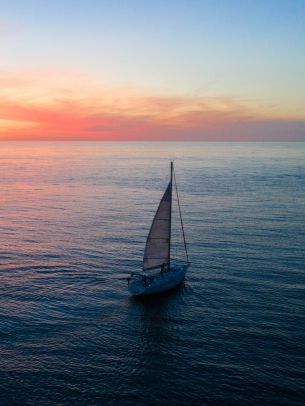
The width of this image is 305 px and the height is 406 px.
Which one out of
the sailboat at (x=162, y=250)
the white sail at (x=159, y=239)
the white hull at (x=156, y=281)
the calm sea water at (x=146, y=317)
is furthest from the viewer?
the white sail at (x=159, y=239)

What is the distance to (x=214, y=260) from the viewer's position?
6606 cm

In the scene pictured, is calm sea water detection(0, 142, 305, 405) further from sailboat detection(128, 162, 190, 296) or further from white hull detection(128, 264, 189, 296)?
sailboat detection(128, 162, 190, 296)

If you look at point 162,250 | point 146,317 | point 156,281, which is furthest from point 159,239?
point 146,317

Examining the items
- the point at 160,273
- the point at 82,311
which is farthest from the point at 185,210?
the point at 82,311

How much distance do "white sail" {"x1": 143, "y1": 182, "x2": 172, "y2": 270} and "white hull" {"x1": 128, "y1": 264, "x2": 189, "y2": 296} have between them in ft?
6.49

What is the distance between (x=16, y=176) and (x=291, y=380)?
165 meters

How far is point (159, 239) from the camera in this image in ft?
194

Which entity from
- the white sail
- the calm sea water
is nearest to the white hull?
the calm sea water

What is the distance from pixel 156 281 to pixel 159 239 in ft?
22.5

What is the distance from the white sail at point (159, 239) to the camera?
5853 centimetres

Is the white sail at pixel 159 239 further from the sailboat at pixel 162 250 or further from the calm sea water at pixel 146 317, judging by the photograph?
the calm sea water at pixel 146 317

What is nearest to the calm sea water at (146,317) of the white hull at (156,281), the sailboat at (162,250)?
the white hull at (156,281)

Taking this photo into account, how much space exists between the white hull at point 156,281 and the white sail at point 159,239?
1.98 metres

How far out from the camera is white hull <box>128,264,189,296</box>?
52.6m
